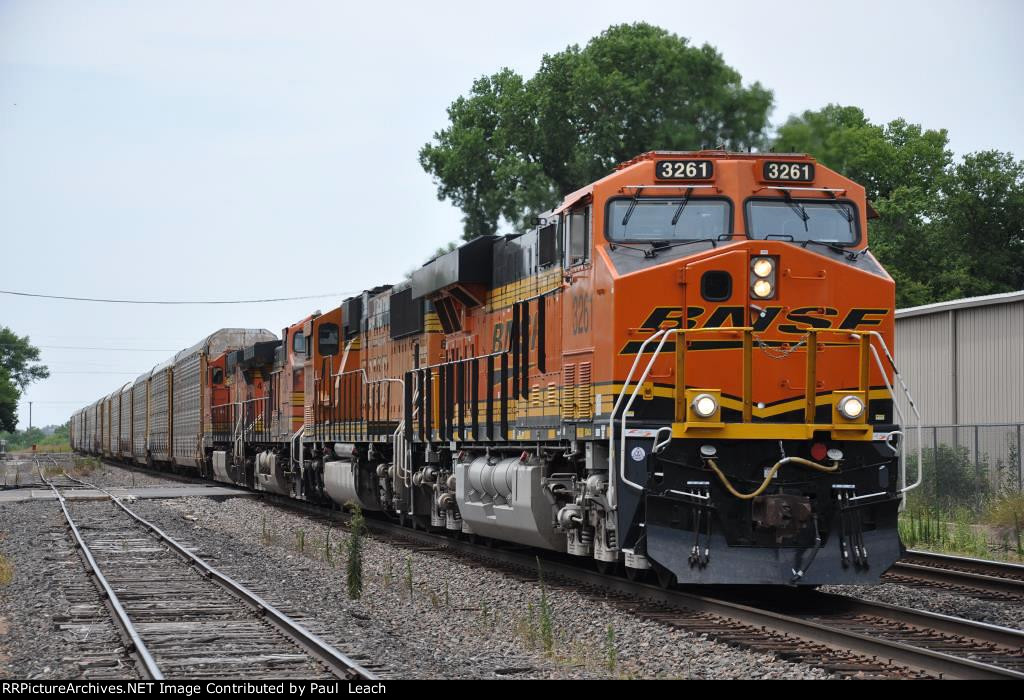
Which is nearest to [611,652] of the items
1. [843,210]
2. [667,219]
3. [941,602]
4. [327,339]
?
[667,219]

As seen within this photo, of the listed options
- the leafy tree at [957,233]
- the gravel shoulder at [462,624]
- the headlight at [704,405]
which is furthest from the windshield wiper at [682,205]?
the leafy tree at [957,233]

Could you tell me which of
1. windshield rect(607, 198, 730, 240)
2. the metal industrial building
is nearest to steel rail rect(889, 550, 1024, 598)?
windshield rect(607, 198, 730, 240)

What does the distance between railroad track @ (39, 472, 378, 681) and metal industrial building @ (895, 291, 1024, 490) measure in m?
12.7

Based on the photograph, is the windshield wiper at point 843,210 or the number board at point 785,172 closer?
the number board at point 785,172

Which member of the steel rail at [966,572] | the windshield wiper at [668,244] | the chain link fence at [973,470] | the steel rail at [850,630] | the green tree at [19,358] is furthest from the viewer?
the green tree at [19,358]

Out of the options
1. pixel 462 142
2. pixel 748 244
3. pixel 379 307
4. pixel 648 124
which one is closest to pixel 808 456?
pixel 748 244

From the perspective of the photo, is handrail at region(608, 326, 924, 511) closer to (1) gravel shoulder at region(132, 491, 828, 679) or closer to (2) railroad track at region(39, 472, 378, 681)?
(1) gravel shoulder at region(132, 491, 828, 679)

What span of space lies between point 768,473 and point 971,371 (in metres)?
14.6

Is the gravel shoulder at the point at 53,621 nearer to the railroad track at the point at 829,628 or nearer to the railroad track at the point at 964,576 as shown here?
the railroad track at the point at 829,628

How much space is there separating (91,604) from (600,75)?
110 ft

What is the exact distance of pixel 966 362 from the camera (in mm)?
23750

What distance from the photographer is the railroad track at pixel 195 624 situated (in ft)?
27.5

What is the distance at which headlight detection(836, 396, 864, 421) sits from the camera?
1077 cm

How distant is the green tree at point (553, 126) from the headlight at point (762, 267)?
71.3ft
